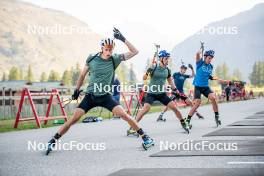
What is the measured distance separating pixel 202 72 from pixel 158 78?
7.79ft

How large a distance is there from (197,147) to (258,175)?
3.10 meters

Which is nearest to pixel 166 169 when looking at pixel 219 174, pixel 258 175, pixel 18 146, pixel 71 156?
pixel 219 174

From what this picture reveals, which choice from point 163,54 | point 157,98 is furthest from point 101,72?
point 157,98

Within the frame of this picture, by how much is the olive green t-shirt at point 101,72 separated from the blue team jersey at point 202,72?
5.57 m

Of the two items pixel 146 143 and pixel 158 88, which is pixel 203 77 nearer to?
pixel 158 88

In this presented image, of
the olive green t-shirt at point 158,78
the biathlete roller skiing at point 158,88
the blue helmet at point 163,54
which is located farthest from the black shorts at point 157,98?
the blue helmet at point 163,54

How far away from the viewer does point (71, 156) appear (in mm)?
7660

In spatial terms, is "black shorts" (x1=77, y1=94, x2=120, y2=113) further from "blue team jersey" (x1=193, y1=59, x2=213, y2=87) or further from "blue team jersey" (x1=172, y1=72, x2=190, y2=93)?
"blue team jersey" (x1=172, y1=72, x2=190, y2=93)

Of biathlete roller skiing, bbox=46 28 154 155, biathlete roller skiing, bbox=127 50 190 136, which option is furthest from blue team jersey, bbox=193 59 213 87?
biathlete roller skiing, bbox=46 28 154 155

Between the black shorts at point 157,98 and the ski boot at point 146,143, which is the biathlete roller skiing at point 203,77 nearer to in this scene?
the black shorts at point 157,98

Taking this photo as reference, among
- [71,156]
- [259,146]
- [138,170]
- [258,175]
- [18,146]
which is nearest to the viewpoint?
[258,175]

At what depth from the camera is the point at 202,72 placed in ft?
44.1

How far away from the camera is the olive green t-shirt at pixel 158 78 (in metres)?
11.5

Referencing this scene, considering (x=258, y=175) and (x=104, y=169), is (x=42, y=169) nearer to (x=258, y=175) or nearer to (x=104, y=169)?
(x=104, y=169)
